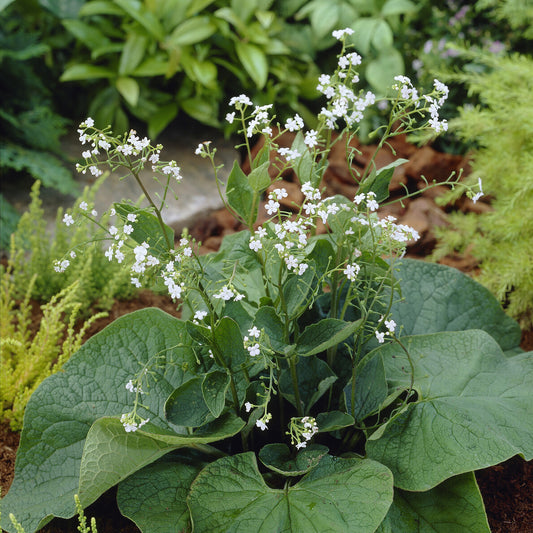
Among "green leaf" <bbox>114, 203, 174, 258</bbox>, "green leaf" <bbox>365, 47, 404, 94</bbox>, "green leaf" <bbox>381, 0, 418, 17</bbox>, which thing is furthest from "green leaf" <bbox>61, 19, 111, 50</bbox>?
"green leaf" <bbox>114, 203, 174, 258</bbox>

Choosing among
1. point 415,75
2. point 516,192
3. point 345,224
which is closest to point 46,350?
point 345,224

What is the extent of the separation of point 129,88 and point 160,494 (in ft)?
8.50

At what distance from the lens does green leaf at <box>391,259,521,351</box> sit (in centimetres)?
183

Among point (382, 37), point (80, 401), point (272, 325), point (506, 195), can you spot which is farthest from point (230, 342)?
point (382, 37)

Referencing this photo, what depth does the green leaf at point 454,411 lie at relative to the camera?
4.33ft

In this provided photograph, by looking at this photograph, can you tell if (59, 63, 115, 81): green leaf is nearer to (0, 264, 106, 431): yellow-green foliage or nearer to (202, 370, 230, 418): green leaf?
(0, 264, 106, 431): yellow-green foliage

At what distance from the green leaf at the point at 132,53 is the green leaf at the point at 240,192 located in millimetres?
2415

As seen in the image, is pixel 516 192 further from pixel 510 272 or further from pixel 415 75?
pixel 415 75

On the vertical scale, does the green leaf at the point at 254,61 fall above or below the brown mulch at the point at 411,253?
above

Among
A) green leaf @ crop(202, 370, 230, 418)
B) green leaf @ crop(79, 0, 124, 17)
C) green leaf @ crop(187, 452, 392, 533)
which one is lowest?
green leaf @ crop(187, 452, 392, 533)

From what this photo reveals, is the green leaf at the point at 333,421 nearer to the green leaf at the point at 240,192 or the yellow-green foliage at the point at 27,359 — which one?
the green leaf at the point at 240,192

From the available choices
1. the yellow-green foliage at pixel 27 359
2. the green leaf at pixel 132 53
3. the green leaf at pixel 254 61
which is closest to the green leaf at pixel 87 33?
the green leaf at pixel 132 53

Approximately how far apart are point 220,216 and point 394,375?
6.13 ft

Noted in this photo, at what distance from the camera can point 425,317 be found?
1.83 meters
